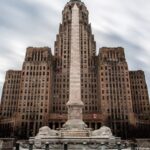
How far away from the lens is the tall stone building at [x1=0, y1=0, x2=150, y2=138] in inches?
3858

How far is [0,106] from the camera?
11256 centimetres

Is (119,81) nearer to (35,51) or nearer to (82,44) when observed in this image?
(82,44)

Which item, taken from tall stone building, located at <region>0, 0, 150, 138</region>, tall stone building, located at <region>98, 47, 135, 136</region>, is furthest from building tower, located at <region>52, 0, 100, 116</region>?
tall stone building, located at <region>98, 47, 135, 136</region>

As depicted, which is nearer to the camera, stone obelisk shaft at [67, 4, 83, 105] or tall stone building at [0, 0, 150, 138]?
stone obelisk shaft at [67, 4, 83, 105]

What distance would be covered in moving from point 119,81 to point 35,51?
141 feet

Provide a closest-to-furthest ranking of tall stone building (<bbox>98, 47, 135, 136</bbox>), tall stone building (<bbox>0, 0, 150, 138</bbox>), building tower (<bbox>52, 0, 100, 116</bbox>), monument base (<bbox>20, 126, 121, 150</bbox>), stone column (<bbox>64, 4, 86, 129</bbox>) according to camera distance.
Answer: monument base (<bbox>20, 126, 121, 150</bbox>) < stone column (<bbox>64, 4, 86, 129</bbox>) < tall stone building (<bbox>0, 0, 150, 138</bbox>) < tall stone building (<bbox>98, 47, 135, 136</bbox>) < building tower (<bbox>52, 0, 100, 116</bbox>)

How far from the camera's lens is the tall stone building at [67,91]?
98.0 metres

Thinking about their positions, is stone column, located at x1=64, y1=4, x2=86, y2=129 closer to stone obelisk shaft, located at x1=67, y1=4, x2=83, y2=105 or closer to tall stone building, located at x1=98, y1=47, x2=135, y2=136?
stone obelisk shaft, located at x1=67, y1=4, x2=83, y2=105

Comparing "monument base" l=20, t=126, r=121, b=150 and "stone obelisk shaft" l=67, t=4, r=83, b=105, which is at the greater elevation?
"stone obelisk shaft" l=67, t=4, r=83, b=105

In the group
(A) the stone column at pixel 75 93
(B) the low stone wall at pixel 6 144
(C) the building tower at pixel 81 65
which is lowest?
(B) the low stone wall at pixel 6 144

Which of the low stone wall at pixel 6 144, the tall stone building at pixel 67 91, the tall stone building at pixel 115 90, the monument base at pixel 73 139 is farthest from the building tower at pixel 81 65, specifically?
the low stone wall at pixel 6 144

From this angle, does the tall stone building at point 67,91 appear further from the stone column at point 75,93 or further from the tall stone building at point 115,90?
the stone column at point 75,93

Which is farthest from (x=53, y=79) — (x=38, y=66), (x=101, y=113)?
(x=101, y=113)

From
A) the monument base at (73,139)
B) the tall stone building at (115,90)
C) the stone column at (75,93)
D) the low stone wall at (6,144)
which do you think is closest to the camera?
the low stone wall at (6,144)
